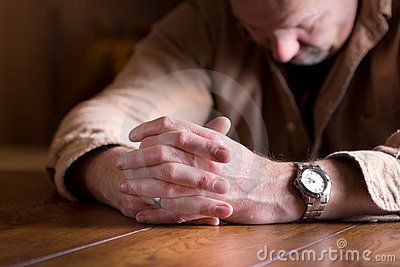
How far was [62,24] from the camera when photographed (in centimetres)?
331

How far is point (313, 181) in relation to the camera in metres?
1.20

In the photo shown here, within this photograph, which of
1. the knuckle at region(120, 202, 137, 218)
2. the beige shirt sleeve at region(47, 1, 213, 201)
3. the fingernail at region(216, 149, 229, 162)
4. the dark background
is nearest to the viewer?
the fingernail at region(216, 149, 229, 162)

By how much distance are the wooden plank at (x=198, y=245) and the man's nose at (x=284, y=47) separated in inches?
17.9

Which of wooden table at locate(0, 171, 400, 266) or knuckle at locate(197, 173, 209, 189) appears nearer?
wooden table at locate(0, 171, 400, 266)

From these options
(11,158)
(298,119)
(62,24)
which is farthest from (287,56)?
(62,24)

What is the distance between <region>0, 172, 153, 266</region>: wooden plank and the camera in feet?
3.18

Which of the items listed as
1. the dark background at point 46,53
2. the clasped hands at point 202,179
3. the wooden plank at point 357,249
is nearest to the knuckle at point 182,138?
the clasped hands at point 202,179

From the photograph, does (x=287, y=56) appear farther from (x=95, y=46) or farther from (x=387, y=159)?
(x=95, y=46)

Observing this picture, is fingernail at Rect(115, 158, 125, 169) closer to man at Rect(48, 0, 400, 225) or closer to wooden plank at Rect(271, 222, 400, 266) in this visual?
man at Rect(48, 0, 400, 225)

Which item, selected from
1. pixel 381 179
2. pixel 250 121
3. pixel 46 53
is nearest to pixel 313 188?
pixel 381 179

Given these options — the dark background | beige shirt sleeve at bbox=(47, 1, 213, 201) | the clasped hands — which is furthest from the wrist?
the dark background

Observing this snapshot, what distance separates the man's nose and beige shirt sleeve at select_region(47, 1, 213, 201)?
0.29 meters

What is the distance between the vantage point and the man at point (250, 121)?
116 centimetres

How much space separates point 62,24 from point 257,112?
175 cm
